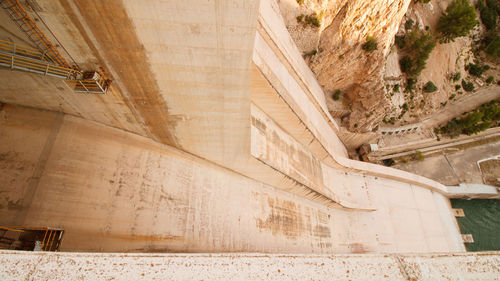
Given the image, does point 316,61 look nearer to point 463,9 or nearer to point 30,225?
point 463,9

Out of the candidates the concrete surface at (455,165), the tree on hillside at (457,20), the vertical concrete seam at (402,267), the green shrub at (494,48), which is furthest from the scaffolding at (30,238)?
the green shrub at (494,48)

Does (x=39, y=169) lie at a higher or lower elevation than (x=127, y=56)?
lower

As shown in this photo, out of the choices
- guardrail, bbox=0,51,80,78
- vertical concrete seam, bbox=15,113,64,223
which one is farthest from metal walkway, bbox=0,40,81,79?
vertical concrete seam, bbox=15,113,64,223

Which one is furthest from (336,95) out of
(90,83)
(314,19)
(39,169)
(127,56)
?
(39,169)

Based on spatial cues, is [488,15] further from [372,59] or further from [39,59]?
[39,59]

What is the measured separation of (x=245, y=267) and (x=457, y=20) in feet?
64.5

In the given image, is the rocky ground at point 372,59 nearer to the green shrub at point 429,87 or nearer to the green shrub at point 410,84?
the green shrub at point 429,87

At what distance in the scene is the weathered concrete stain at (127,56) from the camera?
14.4 ft

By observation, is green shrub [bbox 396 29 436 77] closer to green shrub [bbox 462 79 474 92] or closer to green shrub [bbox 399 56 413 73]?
green shrub [bbox 399 56 413 73]

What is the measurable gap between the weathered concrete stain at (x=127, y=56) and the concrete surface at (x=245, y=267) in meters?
4.11

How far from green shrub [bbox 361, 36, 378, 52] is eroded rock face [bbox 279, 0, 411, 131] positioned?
189 millimetres

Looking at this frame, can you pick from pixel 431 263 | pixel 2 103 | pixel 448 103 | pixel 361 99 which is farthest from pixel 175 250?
pixel 448 103

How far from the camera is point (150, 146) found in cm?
752

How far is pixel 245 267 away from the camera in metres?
2.78
